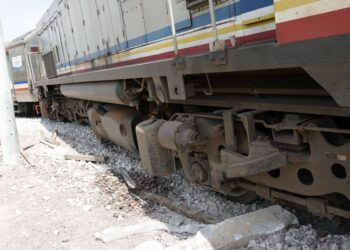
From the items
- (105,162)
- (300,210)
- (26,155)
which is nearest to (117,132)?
(105,162)

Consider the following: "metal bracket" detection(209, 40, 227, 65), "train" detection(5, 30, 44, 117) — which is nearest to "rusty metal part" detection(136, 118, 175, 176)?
"metal bracket" detection(209, 40, 227, 65)

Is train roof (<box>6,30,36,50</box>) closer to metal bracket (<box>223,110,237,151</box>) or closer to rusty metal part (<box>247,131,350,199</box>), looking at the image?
metal bracket (<box>223,110,237,151</box>)

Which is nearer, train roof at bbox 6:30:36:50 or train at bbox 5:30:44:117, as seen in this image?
train at bbox 5:30:44:117

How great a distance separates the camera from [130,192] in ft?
16.7

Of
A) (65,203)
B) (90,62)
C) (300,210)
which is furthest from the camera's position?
(90,62)

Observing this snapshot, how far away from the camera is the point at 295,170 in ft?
9.38

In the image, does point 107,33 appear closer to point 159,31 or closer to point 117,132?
point 117,132

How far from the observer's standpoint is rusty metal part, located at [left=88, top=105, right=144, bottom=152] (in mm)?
5711

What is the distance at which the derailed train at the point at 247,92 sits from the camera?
2.10m

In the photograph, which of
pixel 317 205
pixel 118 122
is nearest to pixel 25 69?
pixel 118 122

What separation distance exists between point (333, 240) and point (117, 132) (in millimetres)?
3952

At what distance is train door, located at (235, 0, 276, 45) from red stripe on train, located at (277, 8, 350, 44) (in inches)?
20.0

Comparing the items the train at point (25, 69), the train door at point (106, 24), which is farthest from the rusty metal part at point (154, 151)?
the train at point (25, 69)

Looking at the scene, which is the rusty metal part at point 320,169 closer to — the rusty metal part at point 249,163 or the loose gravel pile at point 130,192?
the rusty metal part at point 249,163
